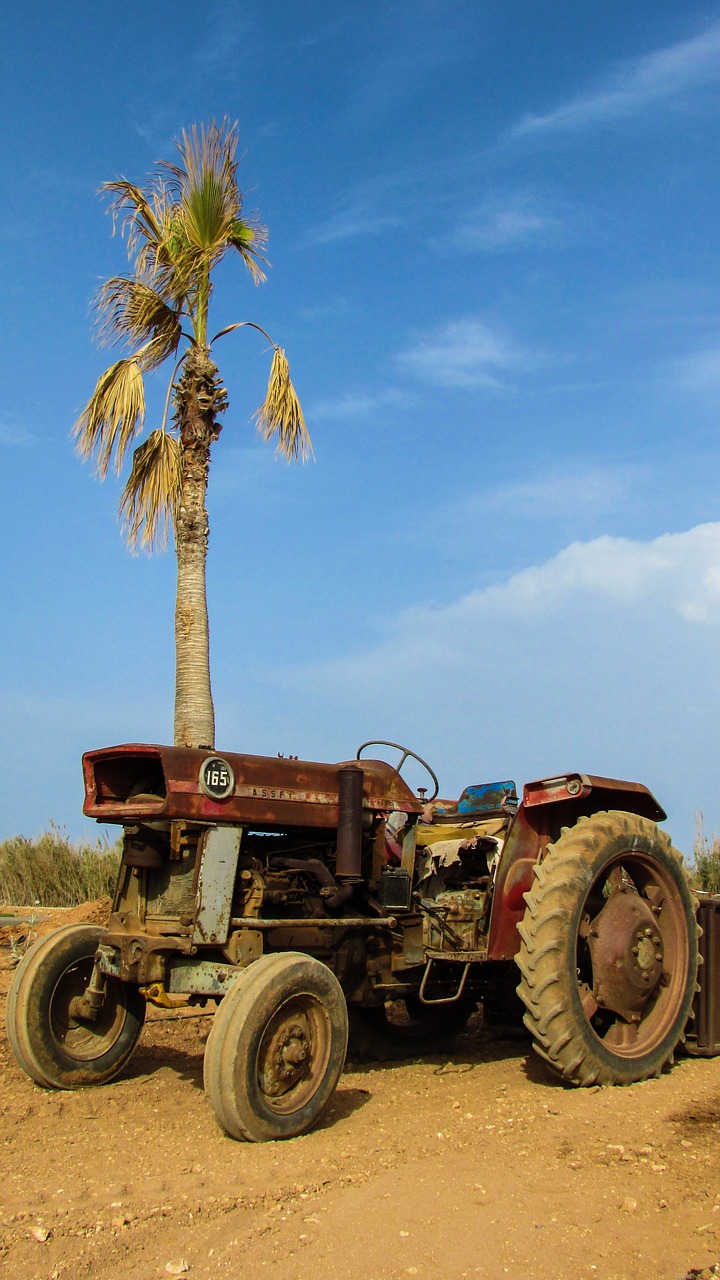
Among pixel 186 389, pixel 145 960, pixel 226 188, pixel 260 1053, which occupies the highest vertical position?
pixel 226 188

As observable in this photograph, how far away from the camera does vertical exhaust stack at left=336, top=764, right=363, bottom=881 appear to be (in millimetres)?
5781

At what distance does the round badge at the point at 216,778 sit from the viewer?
5414mm

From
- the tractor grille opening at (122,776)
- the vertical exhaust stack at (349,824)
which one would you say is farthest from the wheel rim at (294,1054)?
the tractor grille opening at (122,776)

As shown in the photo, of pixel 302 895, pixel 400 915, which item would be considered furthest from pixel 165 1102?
pixel 400 915

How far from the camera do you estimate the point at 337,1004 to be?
16.6 ft

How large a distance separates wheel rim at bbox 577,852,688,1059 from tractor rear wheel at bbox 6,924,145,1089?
8.73 feet

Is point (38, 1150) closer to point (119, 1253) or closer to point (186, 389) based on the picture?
point (119, 1253)

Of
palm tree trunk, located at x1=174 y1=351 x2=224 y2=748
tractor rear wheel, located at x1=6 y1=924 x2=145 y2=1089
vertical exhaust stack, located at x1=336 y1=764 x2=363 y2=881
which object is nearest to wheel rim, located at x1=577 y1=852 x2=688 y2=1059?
vertical exhaust stack, located at x1=336 y1=764 x2=363 y2=881

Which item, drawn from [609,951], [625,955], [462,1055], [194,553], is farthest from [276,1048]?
[194,553]

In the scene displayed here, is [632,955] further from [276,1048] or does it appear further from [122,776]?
[122,776]

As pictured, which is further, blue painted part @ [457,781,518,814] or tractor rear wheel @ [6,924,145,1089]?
blue painted part @ [457,781,518,814]

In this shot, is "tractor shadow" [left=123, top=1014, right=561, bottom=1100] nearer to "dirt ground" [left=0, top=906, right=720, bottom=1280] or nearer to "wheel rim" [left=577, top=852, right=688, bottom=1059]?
"dirt ground" [left=0, top=906, right=720, bottom=1280]

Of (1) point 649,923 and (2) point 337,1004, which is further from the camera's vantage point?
(1) point 649,923

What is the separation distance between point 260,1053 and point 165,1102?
3.67 ft
